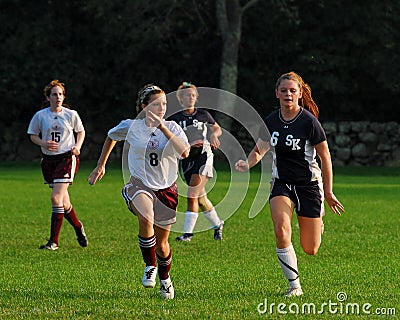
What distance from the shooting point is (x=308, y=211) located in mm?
8852

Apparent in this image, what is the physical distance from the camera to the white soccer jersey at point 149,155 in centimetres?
884

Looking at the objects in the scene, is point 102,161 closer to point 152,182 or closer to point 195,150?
point 152,182

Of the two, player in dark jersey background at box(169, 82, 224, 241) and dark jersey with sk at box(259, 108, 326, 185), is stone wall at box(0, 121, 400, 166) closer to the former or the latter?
player in dark jersey background at box(169, 82, 224, 241)

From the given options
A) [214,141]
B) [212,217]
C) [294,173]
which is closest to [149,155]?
[294,173]

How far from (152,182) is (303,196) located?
1348mm

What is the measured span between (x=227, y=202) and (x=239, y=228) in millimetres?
5612

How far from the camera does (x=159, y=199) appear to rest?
882cm

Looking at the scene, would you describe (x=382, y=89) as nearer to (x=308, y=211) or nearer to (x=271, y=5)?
(x=271, y=5)

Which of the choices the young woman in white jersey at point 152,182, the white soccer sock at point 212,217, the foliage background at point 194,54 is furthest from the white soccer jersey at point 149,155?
the foliage background at point 194,54

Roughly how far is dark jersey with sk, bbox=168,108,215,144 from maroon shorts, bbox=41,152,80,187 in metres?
1.58

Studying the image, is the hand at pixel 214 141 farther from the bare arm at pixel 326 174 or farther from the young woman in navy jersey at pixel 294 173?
the bare arm at pixel 326 174

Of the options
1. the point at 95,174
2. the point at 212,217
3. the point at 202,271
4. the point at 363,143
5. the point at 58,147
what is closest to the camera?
the point at 95,174

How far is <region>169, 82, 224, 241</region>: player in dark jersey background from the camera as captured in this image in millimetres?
13602

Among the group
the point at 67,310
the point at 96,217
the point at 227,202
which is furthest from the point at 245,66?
the point at 67,310
